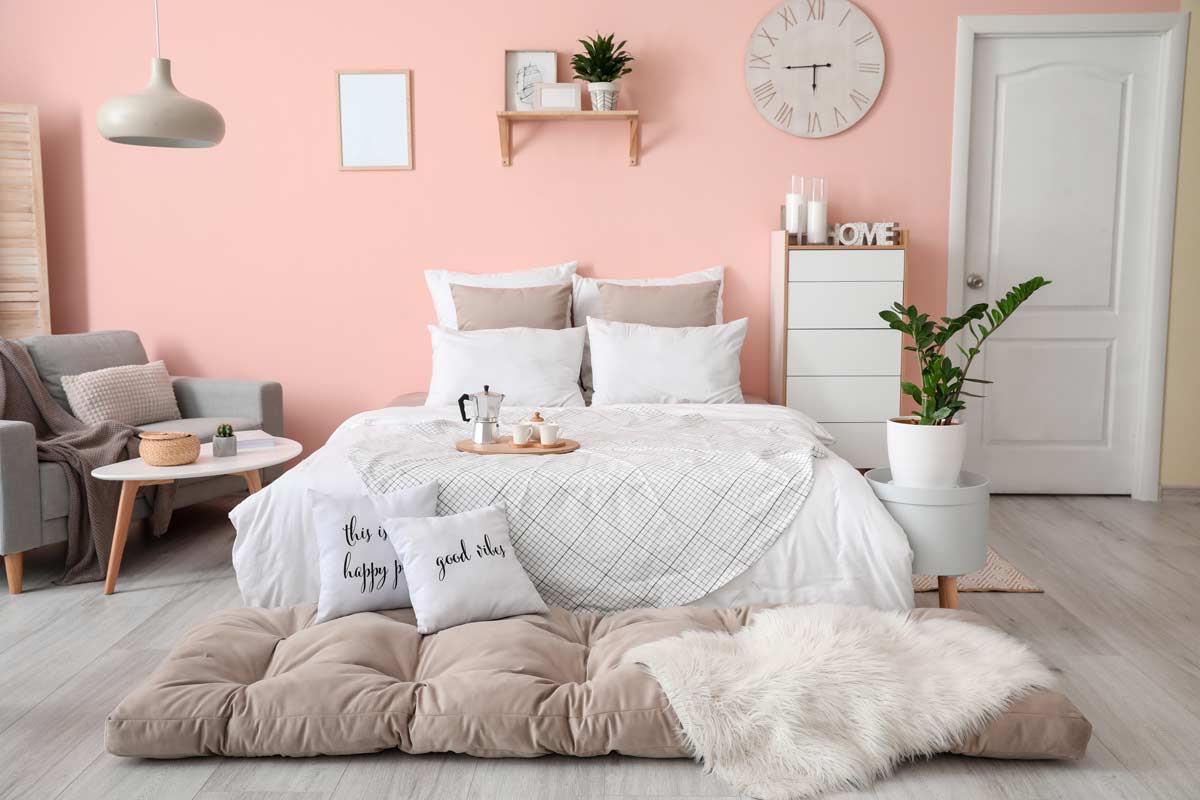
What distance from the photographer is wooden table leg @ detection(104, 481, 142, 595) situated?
10.3 ft

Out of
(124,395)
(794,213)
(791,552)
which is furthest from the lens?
(794,213)

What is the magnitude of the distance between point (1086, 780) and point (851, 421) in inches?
90.8

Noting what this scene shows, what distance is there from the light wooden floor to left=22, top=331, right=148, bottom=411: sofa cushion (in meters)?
0.74

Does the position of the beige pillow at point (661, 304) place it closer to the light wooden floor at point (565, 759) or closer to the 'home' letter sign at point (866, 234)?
the 'home' letter sign at point (866, 234)

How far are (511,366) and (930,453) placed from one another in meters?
1.68

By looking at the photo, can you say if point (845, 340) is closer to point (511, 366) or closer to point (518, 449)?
point (511, 366)

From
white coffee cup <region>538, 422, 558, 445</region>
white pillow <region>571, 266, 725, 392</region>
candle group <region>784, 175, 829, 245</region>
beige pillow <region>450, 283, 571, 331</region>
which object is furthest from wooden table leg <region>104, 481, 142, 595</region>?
candle group <region>784, 175, 829, 245</region>

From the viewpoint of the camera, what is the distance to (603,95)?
4.22m

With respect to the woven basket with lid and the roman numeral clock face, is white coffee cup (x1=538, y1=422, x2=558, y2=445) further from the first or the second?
the roman numeral clock face

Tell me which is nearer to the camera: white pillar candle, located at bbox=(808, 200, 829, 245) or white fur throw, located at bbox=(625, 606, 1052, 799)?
white fur throw, located at bbox=(625, 606, 1052, 799)

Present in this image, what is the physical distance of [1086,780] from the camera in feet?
6.43

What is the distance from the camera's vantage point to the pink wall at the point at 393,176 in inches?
172

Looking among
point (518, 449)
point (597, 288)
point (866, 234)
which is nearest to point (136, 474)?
point (518, 449)

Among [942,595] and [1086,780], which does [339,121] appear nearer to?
[942,595]
